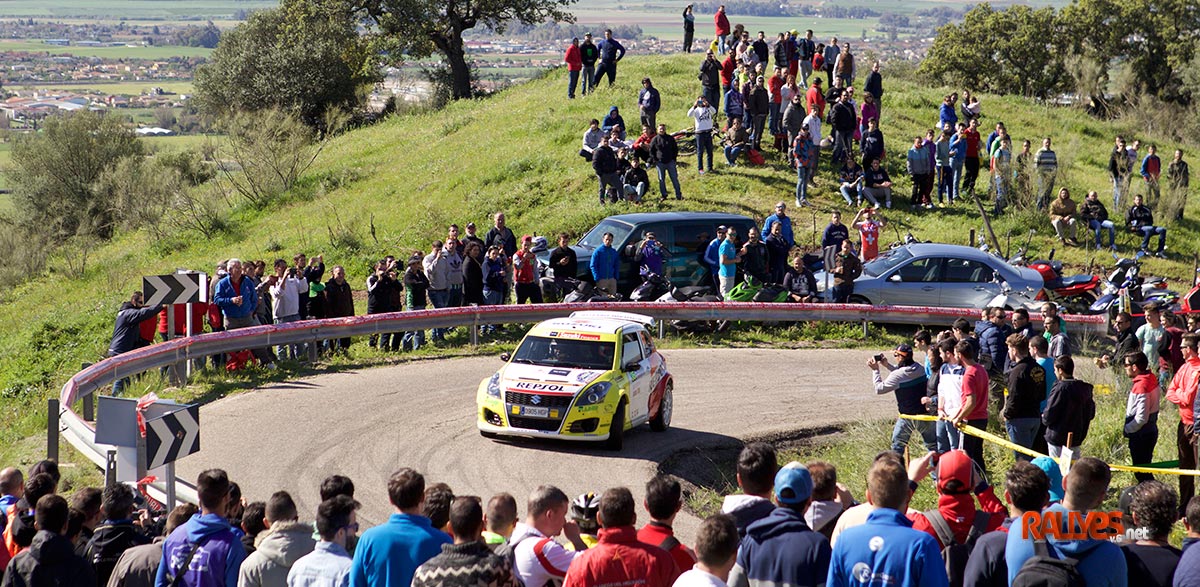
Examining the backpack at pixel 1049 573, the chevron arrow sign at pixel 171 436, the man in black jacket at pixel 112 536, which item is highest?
the backpack at pixel 1049 573

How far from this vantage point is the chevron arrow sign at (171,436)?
10.3 metres

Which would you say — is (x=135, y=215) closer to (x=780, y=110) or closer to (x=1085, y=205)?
(x=780, y=110)

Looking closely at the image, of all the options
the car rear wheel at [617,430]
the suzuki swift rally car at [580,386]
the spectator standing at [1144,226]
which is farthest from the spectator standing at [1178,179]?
the car rear wheel at [617,430]

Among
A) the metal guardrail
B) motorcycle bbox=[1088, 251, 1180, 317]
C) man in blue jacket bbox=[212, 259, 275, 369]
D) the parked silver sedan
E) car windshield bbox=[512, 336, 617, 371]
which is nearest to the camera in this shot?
car windshield bbox=[512, 336, 617, 371]

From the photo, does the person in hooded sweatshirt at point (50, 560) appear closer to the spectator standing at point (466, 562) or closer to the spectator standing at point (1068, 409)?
the spectator standing at point (466, 562)

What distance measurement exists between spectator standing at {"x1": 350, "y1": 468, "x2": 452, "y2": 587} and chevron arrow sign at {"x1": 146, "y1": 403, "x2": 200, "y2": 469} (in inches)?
148

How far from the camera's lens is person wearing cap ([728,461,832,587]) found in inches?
260

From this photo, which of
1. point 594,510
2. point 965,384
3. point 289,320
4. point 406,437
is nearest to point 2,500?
point 594,510

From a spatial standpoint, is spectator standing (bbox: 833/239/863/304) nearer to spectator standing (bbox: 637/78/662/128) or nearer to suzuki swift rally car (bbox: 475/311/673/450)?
suzuki swift rally car (bbox: 475/311/673/450)

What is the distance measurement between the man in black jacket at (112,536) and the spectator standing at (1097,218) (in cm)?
2399

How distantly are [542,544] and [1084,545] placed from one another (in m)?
2.91

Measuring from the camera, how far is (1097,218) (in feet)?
90.9

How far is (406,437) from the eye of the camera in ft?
53.7

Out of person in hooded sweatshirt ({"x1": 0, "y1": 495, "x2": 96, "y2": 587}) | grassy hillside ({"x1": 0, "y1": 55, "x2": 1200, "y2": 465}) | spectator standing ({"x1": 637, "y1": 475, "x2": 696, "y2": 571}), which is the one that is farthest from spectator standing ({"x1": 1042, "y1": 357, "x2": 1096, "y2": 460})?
grassy hillside ({"x1": 0, "y1": 55, "x2": 1200, "y2": 465})
